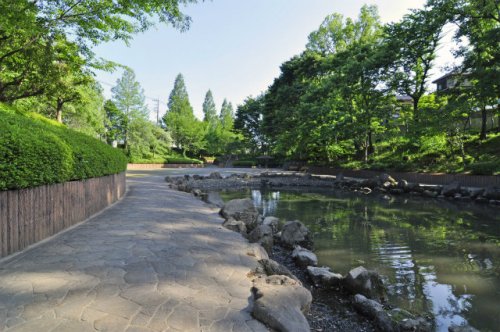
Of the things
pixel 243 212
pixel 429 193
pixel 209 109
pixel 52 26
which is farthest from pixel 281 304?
pixel 209 109

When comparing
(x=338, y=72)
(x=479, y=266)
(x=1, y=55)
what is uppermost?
(x=338, y=72)

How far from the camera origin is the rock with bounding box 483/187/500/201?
14.0 metres

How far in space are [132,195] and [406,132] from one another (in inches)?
638

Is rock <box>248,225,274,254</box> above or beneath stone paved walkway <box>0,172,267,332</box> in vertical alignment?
beneath

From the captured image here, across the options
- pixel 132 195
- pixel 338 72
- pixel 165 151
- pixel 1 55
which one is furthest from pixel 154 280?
pixel 165 151

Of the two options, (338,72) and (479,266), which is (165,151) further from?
(479,266)

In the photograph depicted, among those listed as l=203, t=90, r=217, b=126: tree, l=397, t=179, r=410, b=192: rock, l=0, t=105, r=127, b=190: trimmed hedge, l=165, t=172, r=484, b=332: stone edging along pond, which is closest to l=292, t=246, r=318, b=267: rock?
l=165, t=172, r=484, b=332: stone edging along pond

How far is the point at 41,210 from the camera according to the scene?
4.95 m

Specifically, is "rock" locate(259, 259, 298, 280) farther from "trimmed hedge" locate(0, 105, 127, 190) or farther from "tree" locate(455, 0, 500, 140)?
"tree" locate(455, 0, 500, 140)

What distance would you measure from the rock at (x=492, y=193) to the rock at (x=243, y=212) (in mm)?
12298

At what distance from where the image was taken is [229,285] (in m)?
3.62

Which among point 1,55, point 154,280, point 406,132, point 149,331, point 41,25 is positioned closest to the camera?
point 149,331

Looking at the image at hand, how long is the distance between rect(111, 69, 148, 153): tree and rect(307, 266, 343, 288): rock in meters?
35.0

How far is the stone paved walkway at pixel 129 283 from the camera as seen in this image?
268cm
